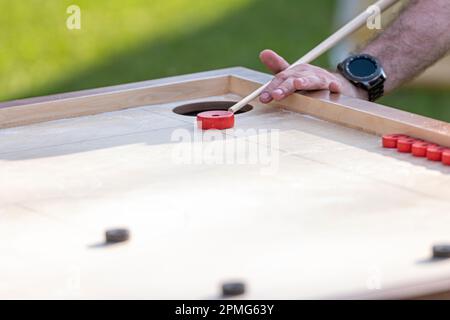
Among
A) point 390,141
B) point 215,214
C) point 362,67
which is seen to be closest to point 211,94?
point 362,67

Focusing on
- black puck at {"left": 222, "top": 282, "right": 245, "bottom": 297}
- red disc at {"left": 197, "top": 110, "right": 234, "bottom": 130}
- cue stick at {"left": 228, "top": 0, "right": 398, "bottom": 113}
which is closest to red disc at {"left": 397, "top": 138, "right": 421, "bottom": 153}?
red disc at {"left": 197, "top": 110, "right": 234, "bottom": 130}

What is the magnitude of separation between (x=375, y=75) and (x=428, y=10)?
1.23 ft

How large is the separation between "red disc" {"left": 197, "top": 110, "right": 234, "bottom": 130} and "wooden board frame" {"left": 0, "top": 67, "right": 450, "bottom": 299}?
0.29 m

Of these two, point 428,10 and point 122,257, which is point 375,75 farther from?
point 122,257

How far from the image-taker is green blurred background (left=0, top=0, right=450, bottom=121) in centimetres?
789

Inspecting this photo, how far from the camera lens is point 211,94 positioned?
4.10 metres

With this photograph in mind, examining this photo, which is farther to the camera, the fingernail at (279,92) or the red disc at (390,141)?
the fingernail at (279,92)

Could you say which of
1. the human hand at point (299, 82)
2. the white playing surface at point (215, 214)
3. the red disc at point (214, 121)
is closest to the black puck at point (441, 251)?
the white playing surface at point (215, 214)

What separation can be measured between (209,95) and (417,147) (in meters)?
1.05

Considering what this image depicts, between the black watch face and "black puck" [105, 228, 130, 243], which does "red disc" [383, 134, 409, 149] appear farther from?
"black puck" [105, 228, 130, 243]

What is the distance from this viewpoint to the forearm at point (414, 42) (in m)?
4.25

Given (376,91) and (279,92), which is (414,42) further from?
(279,92)

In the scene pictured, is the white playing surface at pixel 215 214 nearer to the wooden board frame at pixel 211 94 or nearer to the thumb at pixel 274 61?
the wooden board frame at pixel 211 94

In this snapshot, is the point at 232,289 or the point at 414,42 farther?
the point at 414,42
